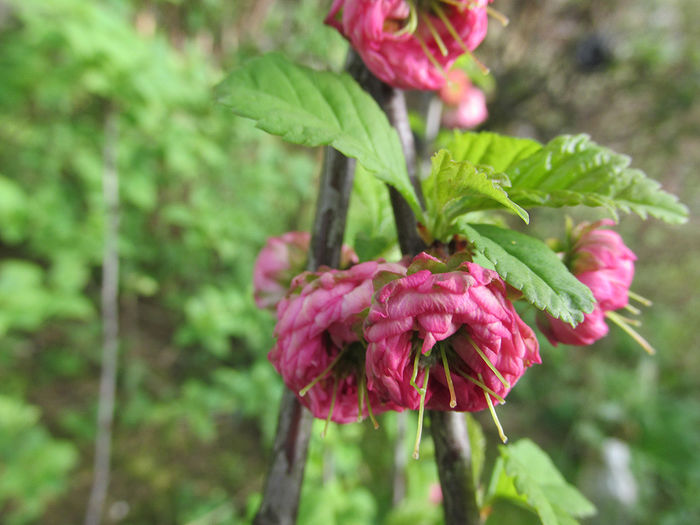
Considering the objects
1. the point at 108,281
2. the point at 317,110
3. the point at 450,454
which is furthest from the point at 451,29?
the point at 108,281

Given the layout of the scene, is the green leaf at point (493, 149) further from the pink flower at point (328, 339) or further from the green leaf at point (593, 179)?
the pink flower at point (328, 339)

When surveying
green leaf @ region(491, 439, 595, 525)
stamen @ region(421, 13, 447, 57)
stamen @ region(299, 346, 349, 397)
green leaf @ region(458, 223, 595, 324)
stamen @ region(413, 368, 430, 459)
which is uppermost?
stamen @ region(421, 13, 447, 57)

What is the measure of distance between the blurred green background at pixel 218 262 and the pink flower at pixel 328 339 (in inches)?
25.0

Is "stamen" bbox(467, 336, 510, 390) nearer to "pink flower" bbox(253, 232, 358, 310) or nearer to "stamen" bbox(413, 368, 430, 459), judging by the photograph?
"stamen" bbox(413, 368, 430, 459)

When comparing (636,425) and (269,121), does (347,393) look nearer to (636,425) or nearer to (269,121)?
(269,121)

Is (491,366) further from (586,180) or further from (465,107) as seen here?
(465,107)

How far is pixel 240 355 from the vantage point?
227cm

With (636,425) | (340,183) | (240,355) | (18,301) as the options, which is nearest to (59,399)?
(240,355)

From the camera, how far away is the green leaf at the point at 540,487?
387 millimetres

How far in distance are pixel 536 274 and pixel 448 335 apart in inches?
3.1

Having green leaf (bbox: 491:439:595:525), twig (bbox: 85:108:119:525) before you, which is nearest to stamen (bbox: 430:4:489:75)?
green leaf (bbox: 491:439:595:525)

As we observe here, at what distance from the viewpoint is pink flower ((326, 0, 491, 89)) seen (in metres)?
0.39

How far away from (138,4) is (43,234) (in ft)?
5.74

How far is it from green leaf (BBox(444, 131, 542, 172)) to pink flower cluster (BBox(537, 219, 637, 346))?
0.32 feet
